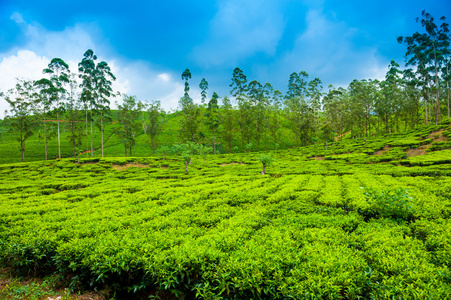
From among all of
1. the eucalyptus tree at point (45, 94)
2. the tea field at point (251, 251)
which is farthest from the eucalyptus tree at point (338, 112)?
the eucalyptus tree at point (45, 94)

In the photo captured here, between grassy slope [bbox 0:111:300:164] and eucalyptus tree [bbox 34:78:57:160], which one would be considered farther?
grassy slope [bbox 0:111:300:164]

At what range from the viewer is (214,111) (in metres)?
76.9

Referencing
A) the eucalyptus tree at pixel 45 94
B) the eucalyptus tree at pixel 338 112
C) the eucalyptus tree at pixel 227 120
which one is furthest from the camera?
the eucalyptus tree at pixel 227 120

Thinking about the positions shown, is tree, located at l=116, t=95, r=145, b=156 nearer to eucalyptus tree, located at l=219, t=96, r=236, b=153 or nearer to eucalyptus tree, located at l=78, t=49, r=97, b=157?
eucalyptus tree, located at l=78, t=49, r=97, b=157

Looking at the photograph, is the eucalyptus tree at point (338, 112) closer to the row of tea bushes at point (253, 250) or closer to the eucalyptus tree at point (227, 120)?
the eucalyptus tree at point (227, 120)

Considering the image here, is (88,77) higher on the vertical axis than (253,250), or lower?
higher

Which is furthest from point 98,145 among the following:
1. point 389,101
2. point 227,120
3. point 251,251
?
point 389,101

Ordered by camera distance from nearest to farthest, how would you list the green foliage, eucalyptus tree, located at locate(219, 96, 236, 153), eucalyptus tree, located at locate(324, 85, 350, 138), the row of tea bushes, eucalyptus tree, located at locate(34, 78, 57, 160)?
the row of tea bushes
the green foliage
eucalyptus tree, located at locate(34, 78, 57, 160)
eucalyptus tree, located at locate(324, 85, 350, 138)
eucalyptus tree, located at locate(219, 96, 236, 153)

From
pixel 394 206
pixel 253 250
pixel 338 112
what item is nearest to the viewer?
pixel 253 250

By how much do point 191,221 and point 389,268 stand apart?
18.8 feet

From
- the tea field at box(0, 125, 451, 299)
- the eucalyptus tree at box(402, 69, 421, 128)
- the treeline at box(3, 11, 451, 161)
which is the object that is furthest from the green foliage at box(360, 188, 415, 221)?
Result: the eucalyptus tree at box(402, 69, 421, 128)

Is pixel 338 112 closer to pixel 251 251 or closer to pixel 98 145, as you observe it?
pixel 251 251

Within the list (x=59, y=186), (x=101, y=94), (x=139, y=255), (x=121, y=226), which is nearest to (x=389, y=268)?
(x=139, y=255)

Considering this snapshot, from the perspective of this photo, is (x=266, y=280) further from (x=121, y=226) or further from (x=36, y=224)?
(x=36, y=224)
